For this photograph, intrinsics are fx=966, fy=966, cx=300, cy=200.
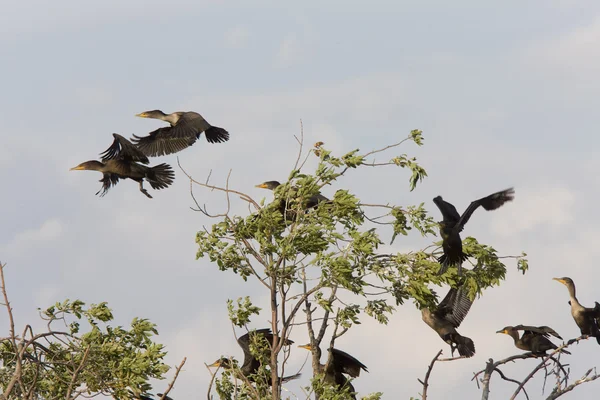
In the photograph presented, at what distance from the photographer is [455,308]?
13375 mm

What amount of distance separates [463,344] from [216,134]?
17.0 feet

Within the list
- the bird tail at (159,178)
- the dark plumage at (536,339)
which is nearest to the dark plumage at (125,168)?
the bird tail at (159,178)

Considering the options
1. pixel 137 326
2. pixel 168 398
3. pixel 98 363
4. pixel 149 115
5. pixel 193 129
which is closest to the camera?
pixel 98 363

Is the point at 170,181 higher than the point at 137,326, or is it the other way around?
the point at 170,181

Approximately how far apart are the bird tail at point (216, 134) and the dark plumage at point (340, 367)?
4.08 m

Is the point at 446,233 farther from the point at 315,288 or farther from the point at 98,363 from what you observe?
the point at 98,363

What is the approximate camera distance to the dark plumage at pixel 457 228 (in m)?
11.5

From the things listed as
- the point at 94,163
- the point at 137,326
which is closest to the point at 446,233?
the point at 137,326

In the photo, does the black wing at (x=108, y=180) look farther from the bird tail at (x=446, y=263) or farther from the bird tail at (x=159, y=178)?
the bird tail at (x=446, y=263)

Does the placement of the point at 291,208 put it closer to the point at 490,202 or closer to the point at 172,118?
the point at 490,202

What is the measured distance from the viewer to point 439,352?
11070mm

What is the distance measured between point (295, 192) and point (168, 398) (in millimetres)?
3180

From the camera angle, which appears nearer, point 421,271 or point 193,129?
point 421,271

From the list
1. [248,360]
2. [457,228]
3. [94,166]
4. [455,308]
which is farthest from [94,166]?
[457,228]
